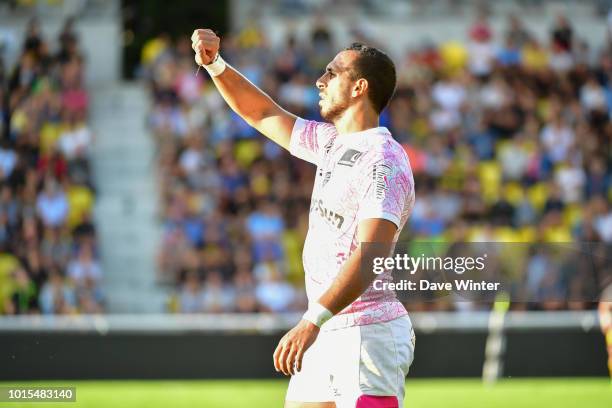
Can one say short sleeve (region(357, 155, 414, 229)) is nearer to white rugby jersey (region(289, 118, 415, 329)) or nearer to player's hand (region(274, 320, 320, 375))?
white rugby jersey (region(289, 118, 415, 329))

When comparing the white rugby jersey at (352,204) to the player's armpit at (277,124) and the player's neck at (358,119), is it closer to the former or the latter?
the player's neck at (358,119)

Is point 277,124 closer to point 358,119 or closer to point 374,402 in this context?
point 358,119

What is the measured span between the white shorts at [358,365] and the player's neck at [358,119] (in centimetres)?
94

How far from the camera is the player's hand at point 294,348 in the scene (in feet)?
16.5

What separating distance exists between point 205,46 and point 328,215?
46.5 inches

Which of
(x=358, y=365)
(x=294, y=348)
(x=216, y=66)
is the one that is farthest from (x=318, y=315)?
(x=216, y=66)

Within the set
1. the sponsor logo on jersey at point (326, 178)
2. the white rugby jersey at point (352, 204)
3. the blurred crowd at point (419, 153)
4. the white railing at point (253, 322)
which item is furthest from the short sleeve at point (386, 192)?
the blurred crowd at point (419, 153)

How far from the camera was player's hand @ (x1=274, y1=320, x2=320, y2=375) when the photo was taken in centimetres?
503

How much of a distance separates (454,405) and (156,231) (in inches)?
311

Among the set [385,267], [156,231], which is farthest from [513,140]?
[385,267]

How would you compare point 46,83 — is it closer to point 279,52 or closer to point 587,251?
point 279,52

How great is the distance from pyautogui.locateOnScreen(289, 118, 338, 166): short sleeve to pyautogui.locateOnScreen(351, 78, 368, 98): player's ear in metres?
0.34

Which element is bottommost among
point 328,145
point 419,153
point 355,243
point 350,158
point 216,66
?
point 355,243

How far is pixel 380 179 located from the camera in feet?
17.9
